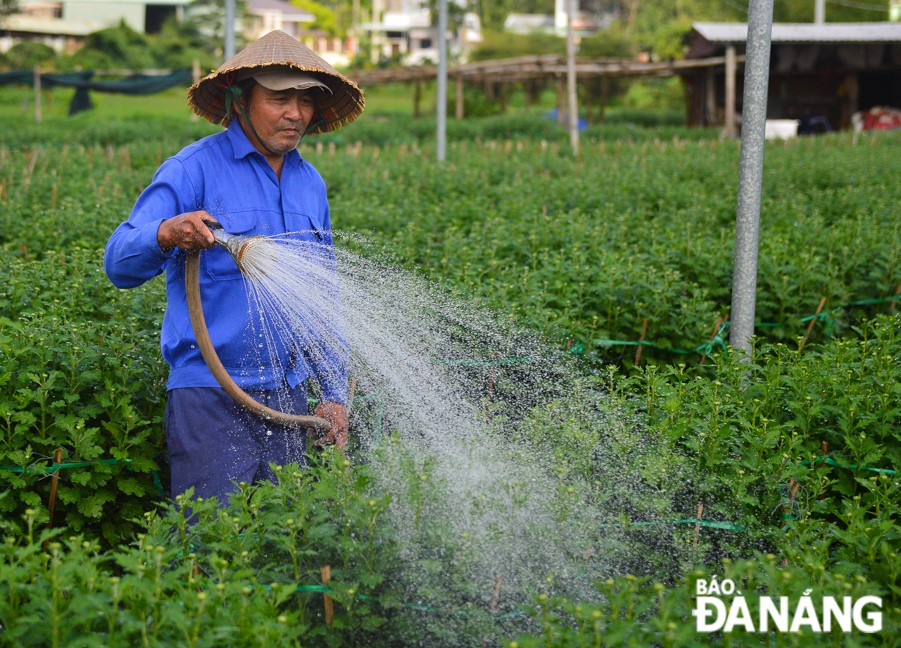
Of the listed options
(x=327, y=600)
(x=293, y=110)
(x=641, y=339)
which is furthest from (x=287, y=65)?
(x=641, y=339)

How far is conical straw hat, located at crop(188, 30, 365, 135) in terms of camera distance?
3462mm

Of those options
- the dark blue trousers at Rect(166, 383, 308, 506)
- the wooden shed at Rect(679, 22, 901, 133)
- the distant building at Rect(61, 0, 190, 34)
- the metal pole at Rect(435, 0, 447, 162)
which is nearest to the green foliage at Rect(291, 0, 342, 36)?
the distant building at Rect(61, 0, 190, 34)

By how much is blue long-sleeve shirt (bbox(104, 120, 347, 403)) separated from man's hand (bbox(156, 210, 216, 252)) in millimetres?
128

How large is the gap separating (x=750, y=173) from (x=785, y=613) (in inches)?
110

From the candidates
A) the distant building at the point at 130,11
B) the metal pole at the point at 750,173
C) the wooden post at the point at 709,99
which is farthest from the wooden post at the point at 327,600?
the distant building at the point at 130,11

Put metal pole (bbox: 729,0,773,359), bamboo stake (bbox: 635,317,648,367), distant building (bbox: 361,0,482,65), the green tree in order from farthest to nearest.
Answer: distant building (bbox: 361,0,482,65) → the green tree → bamboo stake (bbox: 635,317,648,367) → metal pole (bbox: 729,0,773,359)

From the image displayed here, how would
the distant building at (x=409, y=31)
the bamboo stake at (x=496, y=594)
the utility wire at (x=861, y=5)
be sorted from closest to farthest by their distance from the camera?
1. the bamboo stake at (x=496, y=594)
2. the utility wire at (x=861, y=5)
3. the distant building at (x=409, y=31)

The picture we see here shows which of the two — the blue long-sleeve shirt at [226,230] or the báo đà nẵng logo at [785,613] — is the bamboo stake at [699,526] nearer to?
the báo đà nẵng logo at [785,613]

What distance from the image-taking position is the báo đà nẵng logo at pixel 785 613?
236 cm

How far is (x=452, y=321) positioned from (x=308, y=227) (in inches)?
52.1

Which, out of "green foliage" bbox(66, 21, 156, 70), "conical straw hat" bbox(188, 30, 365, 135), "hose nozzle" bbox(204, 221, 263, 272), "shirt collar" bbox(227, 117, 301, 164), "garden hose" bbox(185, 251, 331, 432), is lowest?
"garden hose" bbox(185, 251, 331, 432)

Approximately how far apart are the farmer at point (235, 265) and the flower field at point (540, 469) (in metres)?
0.35

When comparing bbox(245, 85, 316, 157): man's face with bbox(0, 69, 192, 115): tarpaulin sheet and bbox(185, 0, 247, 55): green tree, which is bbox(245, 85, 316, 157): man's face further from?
bbox(185, 0, 247, 55): green tree

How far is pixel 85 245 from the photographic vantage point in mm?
6410
